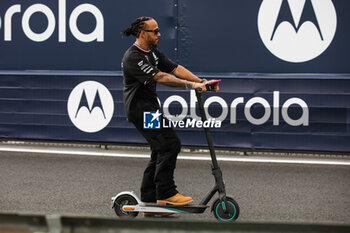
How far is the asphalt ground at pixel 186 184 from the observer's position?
600 cm

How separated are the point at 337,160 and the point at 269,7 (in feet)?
7.37

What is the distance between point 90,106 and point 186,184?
106 inches

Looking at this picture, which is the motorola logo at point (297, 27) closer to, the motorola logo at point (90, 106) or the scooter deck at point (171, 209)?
the motorola logo at point (90, 106)

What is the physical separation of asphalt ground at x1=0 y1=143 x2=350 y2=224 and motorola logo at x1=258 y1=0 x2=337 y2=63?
4.80 feet

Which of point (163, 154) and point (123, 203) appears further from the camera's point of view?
point (123, 203)

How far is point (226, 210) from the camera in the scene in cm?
527

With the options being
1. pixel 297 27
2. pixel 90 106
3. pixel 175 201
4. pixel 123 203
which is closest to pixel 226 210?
pixel 175 201

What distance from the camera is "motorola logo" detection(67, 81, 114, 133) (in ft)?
30.4

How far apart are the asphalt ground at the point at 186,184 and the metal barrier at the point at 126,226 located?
9.29 ft

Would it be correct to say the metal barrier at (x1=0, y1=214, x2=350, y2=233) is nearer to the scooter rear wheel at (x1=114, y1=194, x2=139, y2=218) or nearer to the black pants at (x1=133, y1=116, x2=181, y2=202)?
the black pants at (x1=133, y1=116, x2=181, y2=202)

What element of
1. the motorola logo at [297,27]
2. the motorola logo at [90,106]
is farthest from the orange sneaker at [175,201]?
the motorola logo at [90,106]

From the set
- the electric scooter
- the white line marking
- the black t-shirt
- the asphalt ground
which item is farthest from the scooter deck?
the white line marking

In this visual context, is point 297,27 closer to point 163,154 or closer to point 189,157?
point 189,157

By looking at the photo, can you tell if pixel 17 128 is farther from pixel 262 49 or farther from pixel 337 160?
pixel 337 160
